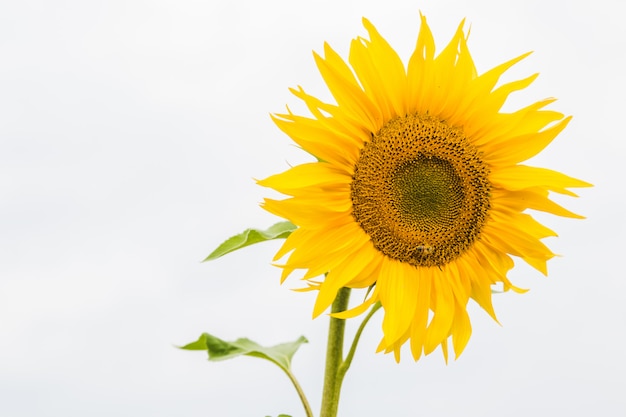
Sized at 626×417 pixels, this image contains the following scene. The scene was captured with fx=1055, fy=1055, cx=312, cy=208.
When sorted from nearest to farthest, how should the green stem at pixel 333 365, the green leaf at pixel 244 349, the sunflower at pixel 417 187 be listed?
the sunflower at pixel 417 187 → the green leaf at pixel 244 349 → the green stem at pixel 333 365

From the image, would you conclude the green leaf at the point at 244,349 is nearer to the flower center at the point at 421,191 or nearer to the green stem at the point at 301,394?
the green stem at the point at 301,394

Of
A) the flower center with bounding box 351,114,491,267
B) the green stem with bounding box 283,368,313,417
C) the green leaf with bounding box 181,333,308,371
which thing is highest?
the flower center with bounding box 351,114,491,267

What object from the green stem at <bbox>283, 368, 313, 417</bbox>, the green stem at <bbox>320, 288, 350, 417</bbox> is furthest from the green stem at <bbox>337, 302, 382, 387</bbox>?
the green stem at <bbox>283, 368, 313, 417</bbox>

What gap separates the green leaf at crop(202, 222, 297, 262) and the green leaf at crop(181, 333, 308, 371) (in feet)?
0.86

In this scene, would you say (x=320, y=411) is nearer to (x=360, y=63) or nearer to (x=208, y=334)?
(x=208, y=334)

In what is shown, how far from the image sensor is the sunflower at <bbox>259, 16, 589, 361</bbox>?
304cm

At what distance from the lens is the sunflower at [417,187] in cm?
304

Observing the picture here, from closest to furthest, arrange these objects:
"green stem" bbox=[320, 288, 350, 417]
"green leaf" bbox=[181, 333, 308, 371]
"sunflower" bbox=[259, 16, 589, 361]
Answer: "sunflower" bbox=[259, 16, 589, 361] → "green leaf" bbox=[181, 333, 308, 371] → "green stem" bbox=[320, 288, 350, 417]

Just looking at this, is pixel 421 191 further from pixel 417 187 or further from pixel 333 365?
pixel 333 365

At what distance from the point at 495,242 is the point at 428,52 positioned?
62 cm

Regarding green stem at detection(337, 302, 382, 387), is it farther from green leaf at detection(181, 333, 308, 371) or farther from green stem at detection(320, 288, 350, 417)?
green leaf at detection(181, 333, 308, 371)

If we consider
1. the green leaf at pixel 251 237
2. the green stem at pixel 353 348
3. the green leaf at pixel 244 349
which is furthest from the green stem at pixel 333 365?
the green leaf at pixel 251 237

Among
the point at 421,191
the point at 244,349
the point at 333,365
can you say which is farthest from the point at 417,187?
the point at 244,349

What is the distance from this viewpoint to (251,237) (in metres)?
3.23
